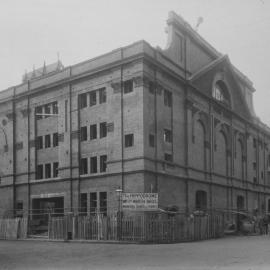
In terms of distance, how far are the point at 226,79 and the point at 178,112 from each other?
1266 centimetres

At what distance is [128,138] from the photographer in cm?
3662

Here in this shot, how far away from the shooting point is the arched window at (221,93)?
→ 161 feet

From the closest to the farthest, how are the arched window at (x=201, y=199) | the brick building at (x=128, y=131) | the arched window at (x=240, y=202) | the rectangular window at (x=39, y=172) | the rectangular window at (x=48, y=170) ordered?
1. the brick building at (x=128, y=131)
2. the rectangular window at (x=48, y=170)
3. the arched window at (x=201, y=199)
4. the rectangular window at (x=39, y=172)
5. the arched window at (x=240, y=202)

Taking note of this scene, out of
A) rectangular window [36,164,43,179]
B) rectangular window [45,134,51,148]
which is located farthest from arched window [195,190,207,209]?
rectangular window [36,164,43,179]

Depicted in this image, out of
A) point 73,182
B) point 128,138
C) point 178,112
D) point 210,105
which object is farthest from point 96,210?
point 210,105

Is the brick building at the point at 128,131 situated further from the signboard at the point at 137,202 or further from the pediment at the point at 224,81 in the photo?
the signboard at the point at 137,202

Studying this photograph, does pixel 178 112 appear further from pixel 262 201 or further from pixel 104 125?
pixel 262 201

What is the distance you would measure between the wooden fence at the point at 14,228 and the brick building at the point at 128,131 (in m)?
4.53

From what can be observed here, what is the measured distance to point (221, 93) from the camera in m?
50.7

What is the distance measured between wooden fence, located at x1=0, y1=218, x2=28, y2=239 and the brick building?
453 centimetres

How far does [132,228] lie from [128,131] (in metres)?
8.81

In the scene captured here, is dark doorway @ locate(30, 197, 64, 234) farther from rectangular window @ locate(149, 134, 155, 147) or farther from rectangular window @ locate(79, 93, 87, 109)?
rectangular window @ locate(149, 134, 155, 147)

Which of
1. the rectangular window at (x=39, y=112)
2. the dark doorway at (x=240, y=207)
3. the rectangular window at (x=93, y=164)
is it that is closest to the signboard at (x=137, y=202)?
the rectangular window at (x=93, y=164)

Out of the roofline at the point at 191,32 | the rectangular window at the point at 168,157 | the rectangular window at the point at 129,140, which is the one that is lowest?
the rectangular window at the point at 168,157
